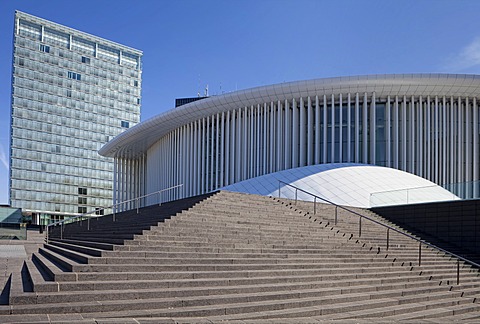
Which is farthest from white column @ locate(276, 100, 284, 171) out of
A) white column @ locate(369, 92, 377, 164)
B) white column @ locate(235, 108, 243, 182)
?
white column @ locate(369, 92, 377, 164)

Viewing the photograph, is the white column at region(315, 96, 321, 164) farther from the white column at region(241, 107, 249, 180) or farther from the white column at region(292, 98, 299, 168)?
the white column at region(241, 107, 249, 180)

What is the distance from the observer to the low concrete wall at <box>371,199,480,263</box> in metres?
15.9

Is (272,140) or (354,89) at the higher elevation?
(354,89)

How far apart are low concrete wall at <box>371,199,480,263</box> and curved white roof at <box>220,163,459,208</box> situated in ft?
3.17

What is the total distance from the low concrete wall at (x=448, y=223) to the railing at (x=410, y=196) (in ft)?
2.35

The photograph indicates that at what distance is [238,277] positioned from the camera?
9.14 metres

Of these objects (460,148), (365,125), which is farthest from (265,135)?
(460,148)

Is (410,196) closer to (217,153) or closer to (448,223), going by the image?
(448,223)

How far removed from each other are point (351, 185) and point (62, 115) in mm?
69727

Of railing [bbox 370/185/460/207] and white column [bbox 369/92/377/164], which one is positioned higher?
white column [bbox 369/92/377/164]

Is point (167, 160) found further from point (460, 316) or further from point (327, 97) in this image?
point (460, 316)

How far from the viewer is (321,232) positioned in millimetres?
14188

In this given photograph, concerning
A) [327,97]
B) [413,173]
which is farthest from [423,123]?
[327,97]

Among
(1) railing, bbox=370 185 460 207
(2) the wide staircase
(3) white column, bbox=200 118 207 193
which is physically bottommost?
(2) the wide staircase
